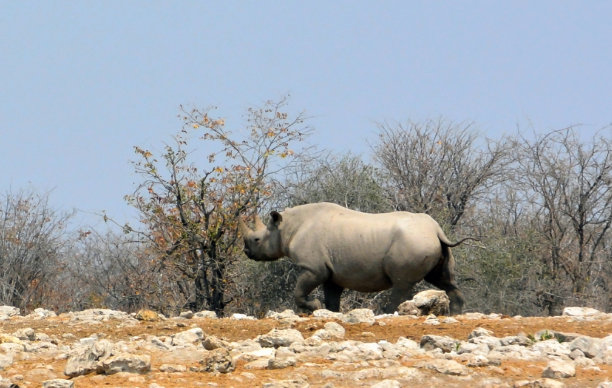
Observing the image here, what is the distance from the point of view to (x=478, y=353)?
948 cm

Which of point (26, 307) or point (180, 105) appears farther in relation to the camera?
point (26, 307)

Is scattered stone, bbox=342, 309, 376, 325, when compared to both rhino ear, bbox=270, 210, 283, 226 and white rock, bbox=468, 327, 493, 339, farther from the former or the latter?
rhino ear, bbox=270, 210, 283, 226

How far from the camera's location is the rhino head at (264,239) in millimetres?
17750

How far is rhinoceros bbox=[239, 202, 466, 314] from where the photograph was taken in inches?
636

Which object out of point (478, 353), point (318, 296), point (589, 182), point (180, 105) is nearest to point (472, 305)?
point (318, 296)

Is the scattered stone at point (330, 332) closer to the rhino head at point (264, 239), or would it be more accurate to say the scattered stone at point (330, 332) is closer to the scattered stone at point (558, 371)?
the scattered stone at point (558, 371)

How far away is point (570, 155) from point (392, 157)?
145 inches

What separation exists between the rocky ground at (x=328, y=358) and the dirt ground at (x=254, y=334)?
1 centimetres

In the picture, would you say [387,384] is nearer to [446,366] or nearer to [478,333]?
[446,366]

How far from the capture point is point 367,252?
648 inches

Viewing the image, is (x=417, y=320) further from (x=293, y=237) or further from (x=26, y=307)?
(x=26, y=307)

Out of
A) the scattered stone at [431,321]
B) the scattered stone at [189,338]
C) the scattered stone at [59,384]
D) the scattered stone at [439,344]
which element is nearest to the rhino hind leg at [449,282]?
the scattered stone at [431,321]

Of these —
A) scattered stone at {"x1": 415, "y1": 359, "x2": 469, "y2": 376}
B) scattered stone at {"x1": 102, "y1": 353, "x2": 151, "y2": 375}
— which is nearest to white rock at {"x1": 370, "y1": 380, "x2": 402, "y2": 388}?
scattered stone at {"x1": 415, "y1": 359, "x2": 469, "y2": 376}

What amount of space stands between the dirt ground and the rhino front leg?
318 centimetres
